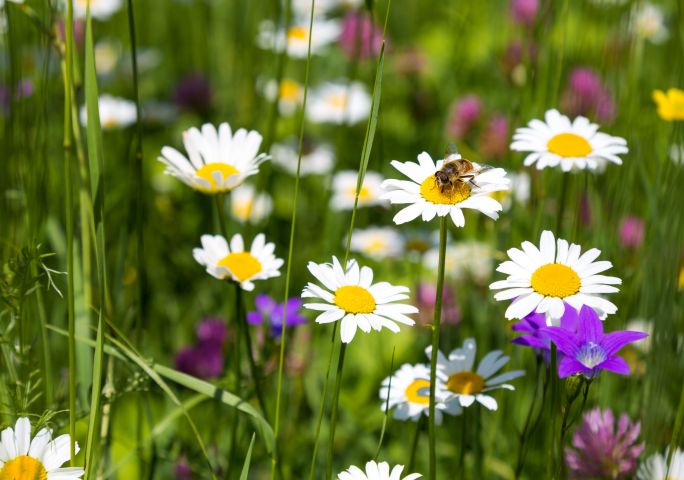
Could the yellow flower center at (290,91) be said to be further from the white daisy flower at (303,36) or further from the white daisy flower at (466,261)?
the white daisy flower at (466,261)

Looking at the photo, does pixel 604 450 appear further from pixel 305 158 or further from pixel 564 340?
pixel 305 158

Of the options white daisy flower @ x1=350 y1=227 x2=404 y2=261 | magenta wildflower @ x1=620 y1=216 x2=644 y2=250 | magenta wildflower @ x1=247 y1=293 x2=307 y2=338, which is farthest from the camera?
white daisy flower @ x1=350 y1=227 x2=404 y2=261

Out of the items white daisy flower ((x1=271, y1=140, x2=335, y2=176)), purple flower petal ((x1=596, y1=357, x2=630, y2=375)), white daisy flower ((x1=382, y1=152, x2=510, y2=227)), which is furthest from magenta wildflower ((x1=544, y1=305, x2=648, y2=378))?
white daisy flower ((x1=271, y1=140, x2=335, y2=176))

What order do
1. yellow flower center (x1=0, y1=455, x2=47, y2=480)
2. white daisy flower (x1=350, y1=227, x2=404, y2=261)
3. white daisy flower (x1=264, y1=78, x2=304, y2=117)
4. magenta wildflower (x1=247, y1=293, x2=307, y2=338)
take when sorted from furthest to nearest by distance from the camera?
white daisy flower (x1=264, y1=78, x2=304, y2=117) < white daisy flower (x1=350, y1=227, x2=404, y2=261) < magenta wildflower (x1=247, y1=293, x2=307, y2=338) < yellow flower center (x1=0, y1=455, x2=47, y2=480)

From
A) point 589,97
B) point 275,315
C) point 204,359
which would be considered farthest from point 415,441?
point 589,97

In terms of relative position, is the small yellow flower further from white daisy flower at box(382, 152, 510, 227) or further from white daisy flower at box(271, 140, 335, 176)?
white daisy flower at box(271, 140, 335, 176)

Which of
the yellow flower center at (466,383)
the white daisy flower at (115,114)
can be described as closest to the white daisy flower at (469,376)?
the yellow flower center at (466,383)

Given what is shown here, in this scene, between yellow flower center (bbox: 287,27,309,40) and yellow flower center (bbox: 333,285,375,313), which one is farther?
yellow flower center (bbox: 287,27,309,40)
